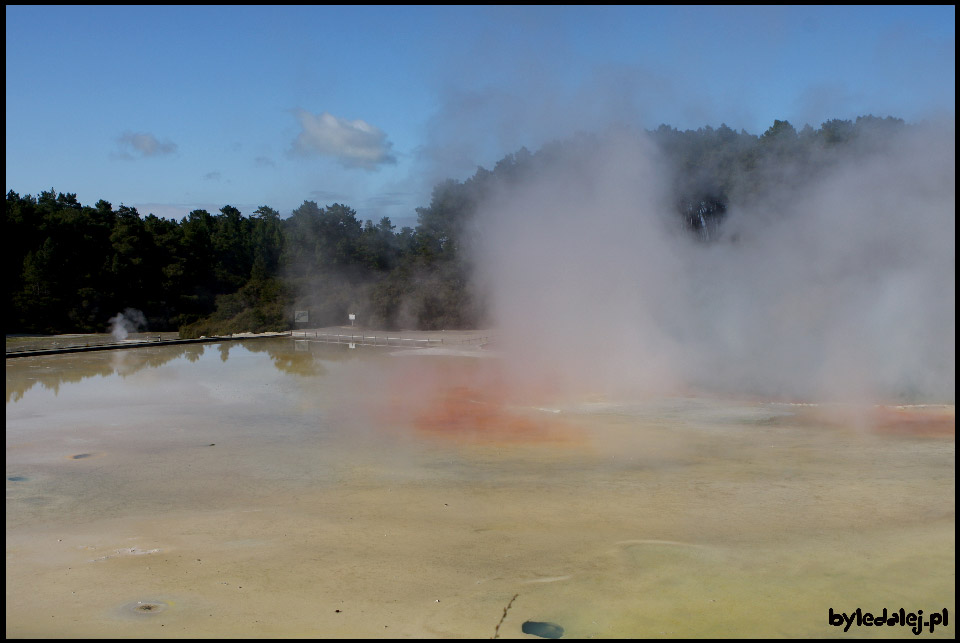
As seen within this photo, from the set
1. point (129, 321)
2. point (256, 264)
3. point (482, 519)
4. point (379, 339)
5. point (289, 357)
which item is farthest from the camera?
point (256, 264)

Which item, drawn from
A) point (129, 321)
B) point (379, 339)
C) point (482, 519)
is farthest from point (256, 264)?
point (482, 519)

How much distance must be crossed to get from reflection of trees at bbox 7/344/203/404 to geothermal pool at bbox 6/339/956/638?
371 cm

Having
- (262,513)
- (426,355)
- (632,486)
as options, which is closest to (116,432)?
(262,513)

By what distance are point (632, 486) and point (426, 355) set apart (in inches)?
Result: 433

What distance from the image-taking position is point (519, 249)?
555 inches

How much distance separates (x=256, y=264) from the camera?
1239 inches

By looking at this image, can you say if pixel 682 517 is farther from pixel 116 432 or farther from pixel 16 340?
pixel 16 340

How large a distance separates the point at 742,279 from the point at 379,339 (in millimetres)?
10871

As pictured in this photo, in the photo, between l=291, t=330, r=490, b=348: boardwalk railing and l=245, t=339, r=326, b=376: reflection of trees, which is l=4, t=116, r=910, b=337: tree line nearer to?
l=291, t=330, r=490, b=348: boardwalk railing

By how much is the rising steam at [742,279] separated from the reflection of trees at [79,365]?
710cm

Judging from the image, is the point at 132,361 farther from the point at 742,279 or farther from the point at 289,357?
the point at 742,279

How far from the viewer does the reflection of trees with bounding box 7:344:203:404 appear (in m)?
13.2

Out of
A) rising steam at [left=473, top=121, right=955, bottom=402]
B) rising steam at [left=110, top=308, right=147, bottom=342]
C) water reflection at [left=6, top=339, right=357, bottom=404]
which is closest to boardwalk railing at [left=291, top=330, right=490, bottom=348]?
water reflection at [left=6, top=339, right=357, bottom=404]

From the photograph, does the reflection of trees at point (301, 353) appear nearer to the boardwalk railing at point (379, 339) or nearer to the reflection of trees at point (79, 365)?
the boardwalk railing at point (379, 339)
